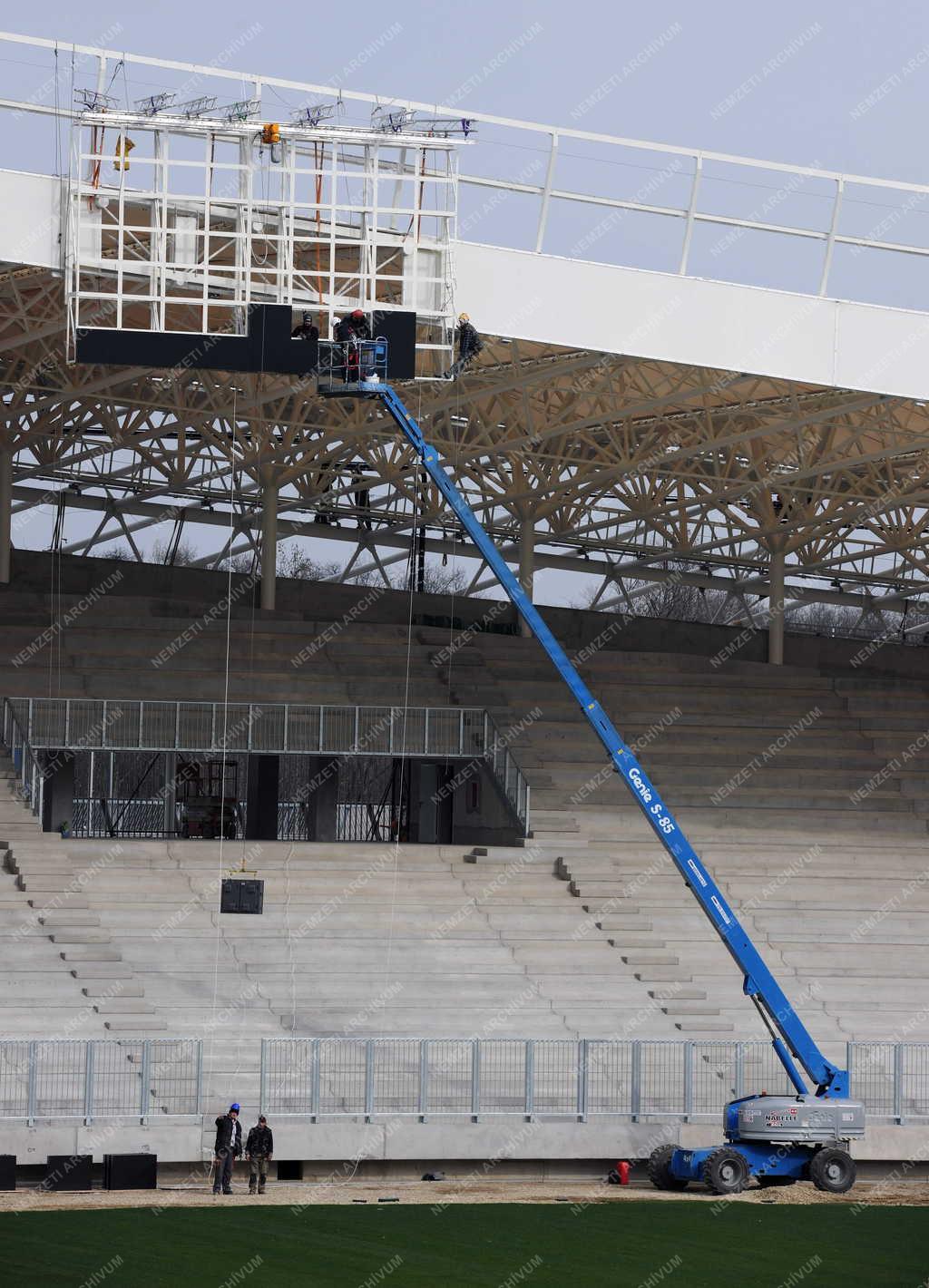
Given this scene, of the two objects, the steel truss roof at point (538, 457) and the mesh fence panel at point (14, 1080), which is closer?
the mesh fence panel at point (14, 1080)

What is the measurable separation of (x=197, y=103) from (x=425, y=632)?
61.1 feet

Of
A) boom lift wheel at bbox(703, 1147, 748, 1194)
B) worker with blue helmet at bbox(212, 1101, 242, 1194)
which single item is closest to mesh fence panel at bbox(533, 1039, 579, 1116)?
boom lift wheel at bbox(703, 1147, 748, 1194)

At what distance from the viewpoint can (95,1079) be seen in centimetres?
2303

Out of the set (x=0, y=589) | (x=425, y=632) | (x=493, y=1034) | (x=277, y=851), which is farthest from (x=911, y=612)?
(x=493, y=1034)

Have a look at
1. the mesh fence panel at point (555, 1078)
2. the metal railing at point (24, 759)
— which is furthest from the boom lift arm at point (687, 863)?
the metal railing at point (24, 759)

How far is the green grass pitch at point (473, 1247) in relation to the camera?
672 inches

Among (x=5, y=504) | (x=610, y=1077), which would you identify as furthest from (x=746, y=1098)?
(x=5, y=504)

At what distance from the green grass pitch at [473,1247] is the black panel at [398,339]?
34.8ft

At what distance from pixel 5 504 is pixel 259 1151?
24034mm

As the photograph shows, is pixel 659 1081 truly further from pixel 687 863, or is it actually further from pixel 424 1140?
pixel 687 863

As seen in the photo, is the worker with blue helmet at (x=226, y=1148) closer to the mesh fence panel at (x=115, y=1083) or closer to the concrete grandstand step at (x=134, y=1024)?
the mesh fence panel at (x=115, y=1083)

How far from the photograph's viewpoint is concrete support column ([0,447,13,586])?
42.7m

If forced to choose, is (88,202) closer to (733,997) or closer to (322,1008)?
(322,1008)

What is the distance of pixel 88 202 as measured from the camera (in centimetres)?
2712
